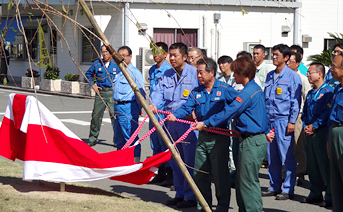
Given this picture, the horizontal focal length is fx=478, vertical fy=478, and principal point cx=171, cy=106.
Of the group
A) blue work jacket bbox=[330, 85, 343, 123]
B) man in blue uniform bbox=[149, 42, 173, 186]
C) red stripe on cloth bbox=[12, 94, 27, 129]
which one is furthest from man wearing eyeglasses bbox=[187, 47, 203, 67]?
blue work jacket bbox=[330, 85, 343, 123]

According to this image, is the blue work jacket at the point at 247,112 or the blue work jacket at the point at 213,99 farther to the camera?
the blue work jacket at the point at 213,99

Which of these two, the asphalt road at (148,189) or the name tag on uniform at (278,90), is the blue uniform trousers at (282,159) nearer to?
the asphalt road at (148,189)

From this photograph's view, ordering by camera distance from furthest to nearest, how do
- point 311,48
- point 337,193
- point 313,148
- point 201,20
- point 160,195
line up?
point 311,48 < point 201,20 < point 160,195 < point 313,148 < point 337,193

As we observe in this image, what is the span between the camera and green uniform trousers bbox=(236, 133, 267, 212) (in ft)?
17.8

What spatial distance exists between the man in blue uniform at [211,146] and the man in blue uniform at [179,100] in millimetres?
358

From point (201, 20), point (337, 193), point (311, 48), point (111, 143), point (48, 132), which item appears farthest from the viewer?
point (311, 48)

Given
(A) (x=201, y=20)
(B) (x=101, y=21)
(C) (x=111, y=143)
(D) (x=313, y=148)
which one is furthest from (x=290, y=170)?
(A) (x=201, y=20)

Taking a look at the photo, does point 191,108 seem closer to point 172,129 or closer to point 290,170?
point 172,129

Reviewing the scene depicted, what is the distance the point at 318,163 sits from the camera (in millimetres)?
6656

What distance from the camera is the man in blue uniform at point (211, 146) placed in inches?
226

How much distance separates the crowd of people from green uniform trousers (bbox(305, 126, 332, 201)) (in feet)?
0.04

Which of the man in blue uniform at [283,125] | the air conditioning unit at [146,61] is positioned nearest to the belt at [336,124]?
the man in blue uniform at [283,125]

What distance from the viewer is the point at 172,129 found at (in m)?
6.77

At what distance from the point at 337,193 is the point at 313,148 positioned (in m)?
1.68
